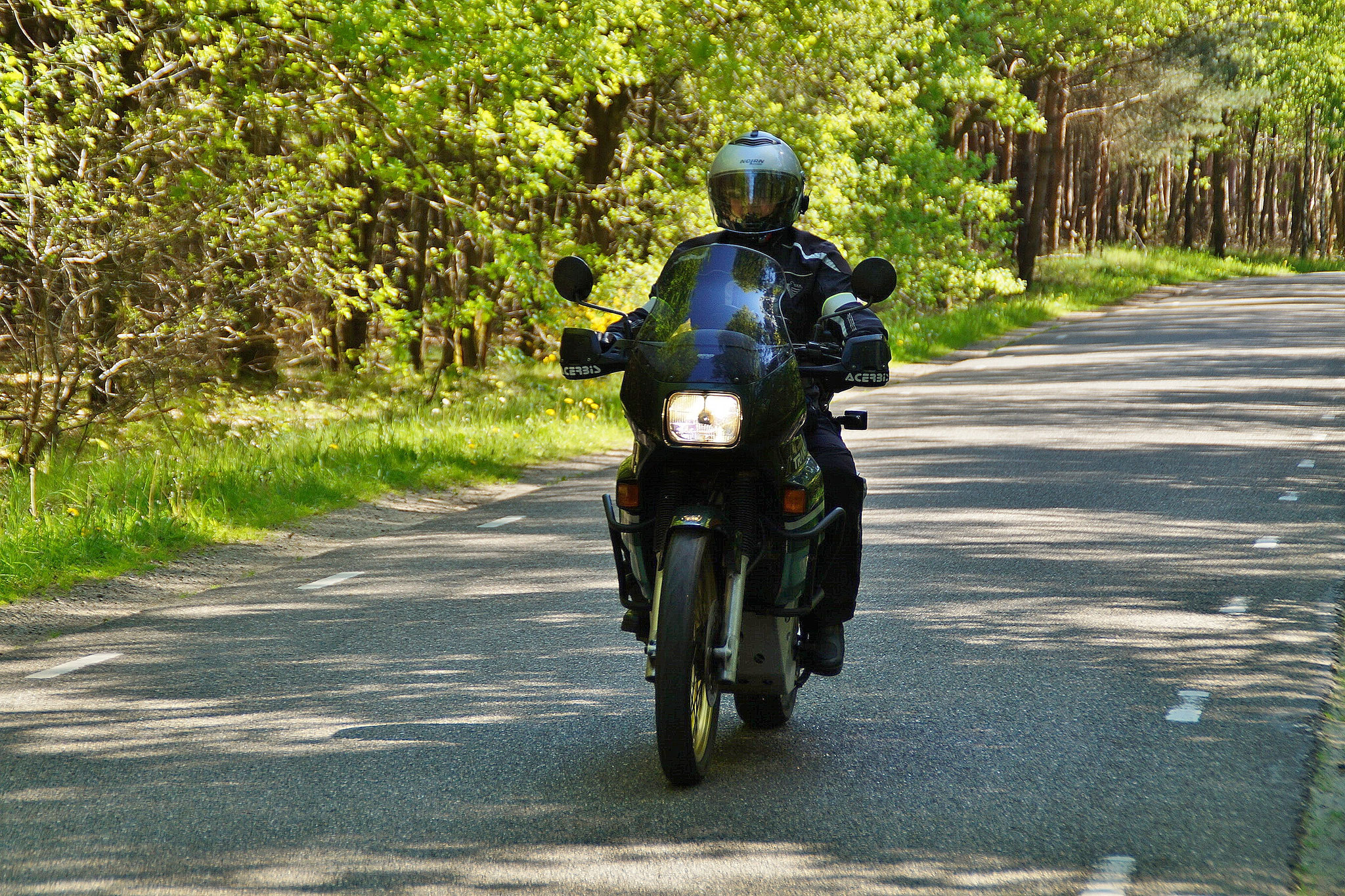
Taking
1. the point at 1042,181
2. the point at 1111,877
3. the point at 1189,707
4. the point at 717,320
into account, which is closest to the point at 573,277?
the point at 717,320

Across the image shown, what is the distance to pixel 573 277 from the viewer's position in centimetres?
478

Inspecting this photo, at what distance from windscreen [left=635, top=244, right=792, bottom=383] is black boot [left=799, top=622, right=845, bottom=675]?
1.06 m

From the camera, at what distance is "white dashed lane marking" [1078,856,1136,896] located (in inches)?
148

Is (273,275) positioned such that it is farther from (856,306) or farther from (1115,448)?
(856,306)

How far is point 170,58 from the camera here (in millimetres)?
14188

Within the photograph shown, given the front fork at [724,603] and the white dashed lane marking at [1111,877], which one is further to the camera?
the front fork at [724,603]

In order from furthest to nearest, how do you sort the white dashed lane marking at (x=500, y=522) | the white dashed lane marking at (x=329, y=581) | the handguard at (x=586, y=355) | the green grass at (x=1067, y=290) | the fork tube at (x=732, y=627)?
the green grass at (x=1067, y=290)
the white dashed lane marking at (x=500, y=522)
the white dashed lane marking at (x=329, y=581)
the handguard at (x=586, y=355)
the fork tube at (x=732, y=627)

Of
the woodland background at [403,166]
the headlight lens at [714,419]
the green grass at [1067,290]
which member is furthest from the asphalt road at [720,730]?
the green grass at [1067,290]

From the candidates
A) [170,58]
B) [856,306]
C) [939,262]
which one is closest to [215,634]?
[856,306]

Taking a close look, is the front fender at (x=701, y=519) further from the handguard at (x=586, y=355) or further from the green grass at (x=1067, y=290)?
the green grass at (x=1067, y=290)

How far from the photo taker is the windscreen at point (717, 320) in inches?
170

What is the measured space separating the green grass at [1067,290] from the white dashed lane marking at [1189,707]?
1580cm

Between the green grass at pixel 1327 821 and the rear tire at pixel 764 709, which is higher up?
the rear tire at pixel 764 709

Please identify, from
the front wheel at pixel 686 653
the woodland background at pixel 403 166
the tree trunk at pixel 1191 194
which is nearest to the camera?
the front wheel at pixel 686 653
